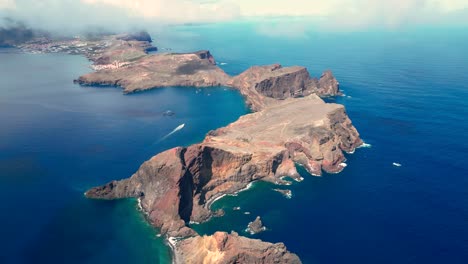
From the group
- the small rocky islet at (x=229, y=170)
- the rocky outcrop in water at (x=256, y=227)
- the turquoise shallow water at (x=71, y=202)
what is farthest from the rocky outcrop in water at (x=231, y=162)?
the rocky outcrop in water at (x=256, y=227)

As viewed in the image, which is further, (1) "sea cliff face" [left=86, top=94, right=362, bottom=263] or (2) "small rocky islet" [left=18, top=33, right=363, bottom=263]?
Result: (1) "sea cliff face" [left=86, top=94, right=362, bottom=263]

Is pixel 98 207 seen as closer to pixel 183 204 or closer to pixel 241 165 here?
pixel 183 204

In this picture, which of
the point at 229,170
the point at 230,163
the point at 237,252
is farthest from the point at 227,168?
the point at 237,252

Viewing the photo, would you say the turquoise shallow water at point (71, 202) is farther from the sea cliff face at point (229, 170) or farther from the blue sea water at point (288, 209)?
the sea cliff face at point (229, 170)

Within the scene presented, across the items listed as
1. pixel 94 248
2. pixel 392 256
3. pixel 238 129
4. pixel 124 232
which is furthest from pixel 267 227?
pixel 238 129

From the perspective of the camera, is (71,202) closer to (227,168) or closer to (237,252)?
(227,168)

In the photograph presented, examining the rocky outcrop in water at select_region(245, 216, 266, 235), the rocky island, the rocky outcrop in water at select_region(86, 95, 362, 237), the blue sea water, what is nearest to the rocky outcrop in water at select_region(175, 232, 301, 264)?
the rocky island

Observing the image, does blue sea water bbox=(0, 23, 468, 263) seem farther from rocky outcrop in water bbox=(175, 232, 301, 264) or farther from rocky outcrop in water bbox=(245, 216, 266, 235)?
rocky outcrop in water bbox=(175, 232, 301, 264)

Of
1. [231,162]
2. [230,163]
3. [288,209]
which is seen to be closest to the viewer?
[288,209]
